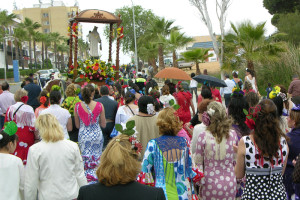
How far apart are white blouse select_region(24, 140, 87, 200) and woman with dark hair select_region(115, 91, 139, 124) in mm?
2602

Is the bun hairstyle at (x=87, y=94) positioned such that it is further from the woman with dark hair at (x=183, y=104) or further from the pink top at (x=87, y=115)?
the woman with dark hair at (x=183, y=104)

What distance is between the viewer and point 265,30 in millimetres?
19562

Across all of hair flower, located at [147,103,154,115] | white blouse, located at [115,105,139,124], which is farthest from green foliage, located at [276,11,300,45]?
hair flower, located at [147,103,154,115]

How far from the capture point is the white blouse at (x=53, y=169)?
404cm

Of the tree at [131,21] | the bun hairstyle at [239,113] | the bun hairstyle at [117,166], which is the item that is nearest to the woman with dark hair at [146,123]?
the bun hairstyle at [239,113]

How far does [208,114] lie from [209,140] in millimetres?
346

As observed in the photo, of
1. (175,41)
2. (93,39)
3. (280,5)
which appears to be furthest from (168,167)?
(280,5)

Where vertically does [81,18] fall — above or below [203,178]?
above

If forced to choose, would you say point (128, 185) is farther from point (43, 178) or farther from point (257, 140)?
point (43, 178)

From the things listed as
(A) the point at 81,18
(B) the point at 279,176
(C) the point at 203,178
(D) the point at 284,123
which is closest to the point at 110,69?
(A) the point at 81,18

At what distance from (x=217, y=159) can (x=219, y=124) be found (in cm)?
42

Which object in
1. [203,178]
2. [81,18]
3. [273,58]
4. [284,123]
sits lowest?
[203,178]

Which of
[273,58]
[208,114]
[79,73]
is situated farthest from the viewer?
[273,58]

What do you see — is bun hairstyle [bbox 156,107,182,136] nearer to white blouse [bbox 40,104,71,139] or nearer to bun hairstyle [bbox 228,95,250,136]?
bun hairstyle [bbox 228,95,250,136]
